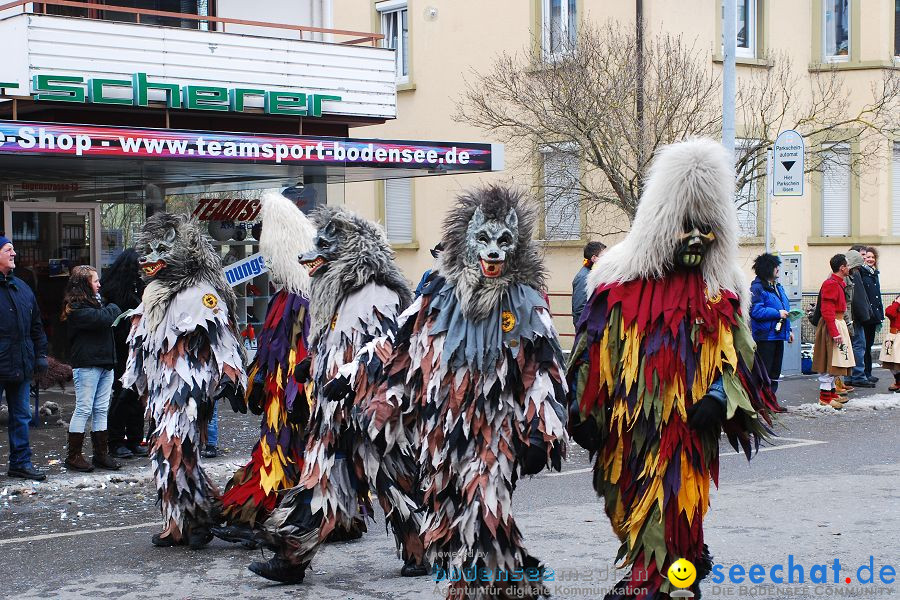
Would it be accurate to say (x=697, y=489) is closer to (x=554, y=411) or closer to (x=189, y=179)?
(x=554, y=411)

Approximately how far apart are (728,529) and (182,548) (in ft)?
10.7

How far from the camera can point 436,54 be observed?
2342cm

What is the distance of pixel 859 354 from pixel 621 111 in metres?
4.60

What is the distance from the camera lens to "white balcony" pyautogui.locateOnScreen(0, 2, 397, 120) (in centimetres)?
1337

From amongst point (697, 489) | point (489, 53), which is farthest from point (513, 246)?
point (489, 53)

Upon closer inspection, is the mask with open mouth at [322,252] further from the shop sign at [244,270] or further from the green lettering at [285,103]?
the green lettering at [285,103]

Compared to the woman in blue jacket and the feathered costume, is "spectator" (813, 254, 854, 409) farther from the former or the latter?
the feathered costume

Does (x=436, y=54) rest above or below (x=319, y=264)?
above

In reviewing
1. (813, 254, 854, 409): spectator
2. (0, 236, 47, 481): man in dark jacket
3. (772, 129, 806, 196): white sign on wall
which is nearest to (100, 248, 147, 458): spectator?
(0, 236, 47, 481): man in dark jacket

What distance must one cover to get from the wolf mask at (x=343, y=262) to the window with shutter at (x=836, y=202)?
16.9 m

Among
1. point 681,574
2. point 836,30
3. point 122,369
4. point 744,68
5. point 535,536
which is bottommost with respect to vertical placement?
point 535,536

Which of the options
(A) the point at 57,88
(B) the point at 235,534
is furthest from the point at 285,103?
(B) the point at 235,534

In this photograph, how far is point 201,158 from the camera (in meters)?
13.0

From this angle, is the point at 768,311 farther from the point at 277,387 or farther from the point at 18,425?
the point at 18,425
